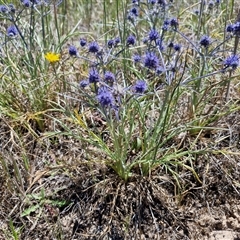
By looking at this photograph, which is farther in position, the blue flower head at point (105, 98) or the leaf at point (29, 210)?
the leaf at point (29, 210)

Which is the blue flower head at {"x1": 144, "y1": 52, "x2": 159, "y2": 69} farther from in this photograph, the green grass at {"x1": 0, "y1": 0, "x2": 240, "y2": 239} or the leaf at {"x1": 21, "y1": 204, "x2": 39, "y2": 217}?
the leaf at {"x1": 21, "y1": 204, "x2": 39, "y2": 217}

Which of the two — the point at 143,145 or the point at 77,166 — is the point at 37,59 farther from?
the point at 143,145

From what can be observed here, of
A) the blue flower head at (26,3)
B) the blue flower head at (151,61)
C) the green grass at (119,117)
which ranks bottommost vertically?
the green grass at (119,117)

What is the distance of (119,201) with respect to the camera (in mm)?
1829

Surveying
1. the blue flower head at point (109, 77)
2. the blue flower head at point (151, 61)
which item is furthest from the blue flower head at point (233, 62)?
the blue flower head at point (109, 77)

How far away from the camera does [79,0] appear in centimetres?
344

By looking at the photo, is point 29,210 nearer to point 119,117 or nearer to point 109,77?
point 119,117

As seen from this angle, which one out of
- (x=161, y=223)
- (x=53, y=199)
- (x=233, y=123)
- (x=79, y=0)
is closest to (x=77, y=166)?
(x=53, y=199)

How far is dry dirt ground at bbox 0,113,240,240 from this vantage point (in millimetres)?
1799

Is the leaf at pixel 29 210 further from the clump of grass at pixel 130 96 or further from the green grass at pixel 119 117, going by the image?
the clump of grass at pixel 130 96

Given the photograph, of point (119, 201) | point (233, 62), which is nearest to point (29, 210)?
point (119, 201)

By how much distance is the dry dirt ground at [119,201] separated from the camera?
70.8 inches

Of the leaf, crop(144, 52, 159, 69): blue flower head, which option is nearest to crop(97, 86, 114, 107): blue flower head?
crop(144, 52, 159, 69): blue flower head

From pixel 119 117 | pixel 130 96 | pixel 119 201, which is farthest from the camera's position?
pixel 119 117
